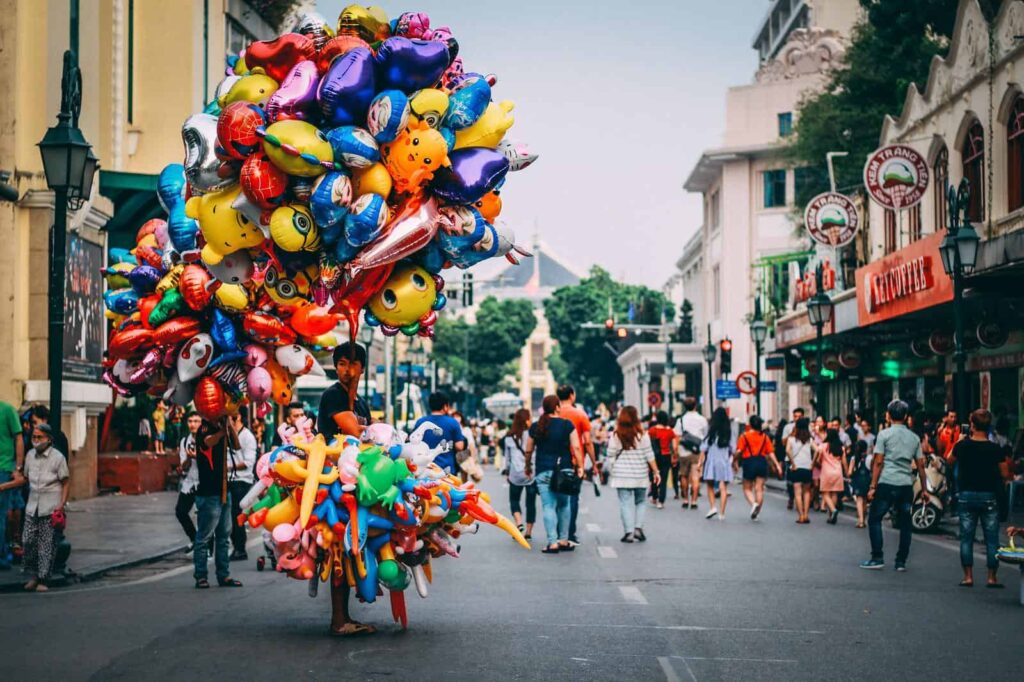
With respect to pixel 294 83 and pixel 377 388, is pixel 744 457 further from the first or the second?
pixel 377 388

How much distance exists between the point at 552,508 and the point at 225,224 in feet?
26.1

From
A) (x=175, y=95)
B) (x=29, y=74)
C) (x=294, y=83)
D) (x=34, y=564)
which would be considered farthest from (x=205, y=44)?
(x=294, y=83)

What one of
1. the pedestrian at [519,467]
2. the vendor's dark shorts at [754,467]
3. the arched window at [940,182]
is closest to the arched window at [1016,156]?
the arched window at [940,182]

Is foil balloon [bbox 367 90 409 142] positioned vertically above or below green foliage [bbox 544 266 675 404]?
below

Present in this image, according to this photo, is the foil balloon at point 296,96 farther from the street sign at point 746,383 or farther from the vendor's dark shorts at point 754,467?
the street sign at point 746,383

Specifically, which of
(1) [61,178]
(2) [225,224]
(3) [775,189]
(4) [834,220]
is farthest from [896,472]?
(3) [775,189]

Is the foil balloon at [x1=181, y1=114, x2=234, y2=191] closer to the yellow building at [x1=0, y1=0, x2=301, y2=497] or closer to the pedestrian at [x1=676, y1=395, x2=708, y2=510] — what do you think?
the yellow building at [x1=0, y1=0, x2=301, y2=497]

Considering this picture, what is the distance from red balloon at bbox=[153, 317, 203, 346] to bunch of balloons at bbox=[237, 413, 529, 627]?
114 inches

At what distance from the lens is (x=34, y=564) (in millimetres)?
13891

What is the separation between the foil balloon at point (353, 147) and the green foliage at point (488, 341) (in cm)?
10420

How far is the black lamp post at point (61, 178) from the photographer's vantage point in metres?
15.1

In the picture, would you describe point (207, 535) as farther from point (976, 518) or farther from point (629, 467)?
point (976, 518)

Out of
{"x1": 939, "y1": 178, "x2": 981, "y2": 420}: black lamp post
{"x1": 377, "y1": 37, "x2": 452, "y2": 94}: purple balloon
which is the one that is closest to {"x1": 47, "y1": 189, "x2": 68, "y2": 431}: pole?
{"x1": 377, "y1": 37, "x2": 452, "y2": 94}: purple balloon

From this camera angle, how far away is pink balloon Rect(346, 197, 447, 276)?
9672 mm
